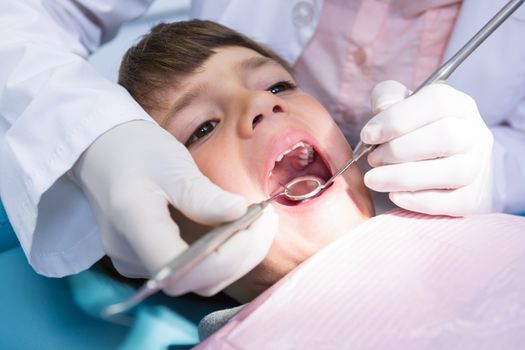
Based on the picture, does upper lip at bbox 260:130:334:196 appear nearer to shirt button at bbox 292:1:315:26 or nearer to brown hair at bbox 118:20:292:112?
brown hair at bbox 118:20:292:112

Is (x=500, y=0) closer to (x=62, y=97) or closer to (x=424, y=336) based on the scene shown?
(x=424, y=336)

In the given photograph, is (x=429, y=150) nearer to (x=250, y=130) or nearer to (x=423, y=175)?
(x=423, y=175)

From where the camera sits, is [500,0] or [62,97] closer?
[62,97]

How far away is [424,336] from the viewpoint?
0.73 meters

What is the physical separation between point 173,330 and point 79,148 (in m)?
0.37

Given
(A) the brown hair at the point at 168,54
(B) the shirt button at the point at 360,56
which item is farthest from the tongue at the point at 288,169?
(B) the shirt button at the point at 360,56

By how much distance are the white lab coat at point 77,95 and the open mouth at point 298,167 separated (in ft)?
0.98

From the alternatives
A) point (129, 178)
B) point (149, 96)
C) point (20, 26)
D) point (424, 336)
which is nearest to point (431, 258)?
point (424, 336)

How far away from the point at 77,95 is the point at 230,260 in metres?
0.40

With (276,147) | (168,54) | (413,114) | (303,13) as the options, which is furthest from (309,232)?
(303,13)

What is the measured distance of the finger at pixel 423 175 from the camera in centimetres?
90

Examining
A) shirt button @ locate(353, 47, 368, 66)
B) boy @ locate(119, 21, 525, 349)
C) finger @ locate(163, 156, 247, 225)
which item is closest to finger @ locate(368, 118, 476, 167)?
boy @ locate(119, 21, 525, 349)

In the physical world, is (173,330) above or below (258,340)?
below

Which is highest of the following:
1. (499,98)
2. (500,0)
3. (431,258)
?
(500,0)
